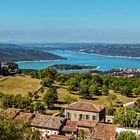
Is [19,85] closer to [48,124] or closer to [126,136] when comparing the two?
[48,124]

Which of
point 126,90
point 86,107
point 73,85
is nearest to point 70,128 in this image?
point 86,107

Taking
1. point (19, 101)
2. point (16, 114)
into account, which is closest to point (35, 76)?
point (19, 101)

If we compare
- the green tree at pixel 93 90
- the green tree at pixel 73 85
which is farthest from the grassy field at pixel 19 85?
the green tree at pixel 93 90

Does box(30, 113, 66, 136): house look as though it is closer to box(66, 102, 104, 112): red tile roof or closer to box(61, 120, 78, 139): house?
box(61, 120, 78, 139): house

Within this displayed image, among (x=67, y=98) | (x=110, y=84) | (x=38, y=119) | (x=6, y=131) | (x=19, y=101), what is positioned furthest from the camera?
(x=110, y=84)

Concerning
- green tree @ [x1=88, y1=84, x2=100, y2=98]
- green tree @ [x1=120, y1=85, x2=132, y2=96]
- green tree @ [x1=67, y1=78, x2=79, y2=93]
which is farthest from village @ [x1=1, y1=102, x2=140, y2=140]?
green tree @ [x1=120, y1=85, x2=132, y2=96]

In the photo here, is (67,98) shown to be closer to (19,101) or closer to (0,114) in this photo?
(19,101)
